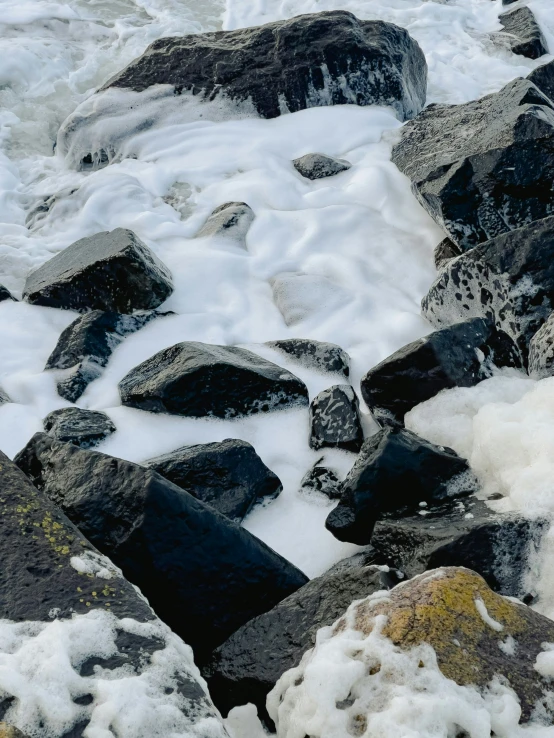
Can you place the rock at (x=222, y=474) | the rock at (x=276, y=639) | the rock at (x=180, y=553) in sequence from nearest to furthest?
1. the rock at (x=276, y=639)
2. the rock at (x=180, y=553)
3. the rock at (x=222, y=474)

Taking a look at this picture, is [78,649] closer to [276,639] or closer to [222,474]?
[276,639]

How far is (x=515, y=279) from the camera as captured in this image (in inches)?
164

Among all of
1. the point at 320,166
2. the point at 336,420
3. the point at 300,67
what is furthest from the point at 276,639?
the point at 300,67

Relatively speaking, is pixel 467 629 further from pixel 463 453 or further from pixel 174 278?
pixel 174 278

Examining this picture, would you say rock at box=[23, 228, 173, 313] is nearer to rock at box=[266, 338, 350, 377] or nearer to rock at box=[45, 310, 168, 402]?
rock at box=[45, 310, 168, 402]

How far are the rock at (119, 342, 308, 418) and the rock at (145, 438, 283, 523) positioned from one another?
441 mm

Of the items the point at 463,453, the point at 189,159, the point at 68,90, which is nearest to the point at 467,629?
the point at 463,453

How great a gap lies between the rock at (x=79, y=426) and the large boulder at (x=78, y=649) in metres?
1.19

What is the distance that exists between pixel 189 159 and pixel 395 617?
5130 mm

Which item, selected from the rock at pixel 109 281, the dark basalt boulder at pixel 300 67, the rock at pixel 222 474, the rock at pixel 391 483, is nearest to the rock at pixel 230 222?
the rock at pixel 109 281

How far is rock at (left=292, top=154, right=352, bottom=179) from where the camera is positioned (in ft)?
20.4

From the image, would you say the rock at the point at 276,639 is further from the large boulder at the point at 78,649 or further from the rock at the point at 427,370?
the rock at the point at 427,370

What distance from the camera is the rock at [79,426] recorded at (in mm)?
3779

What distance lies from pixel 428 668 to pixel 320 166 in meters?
4.79
